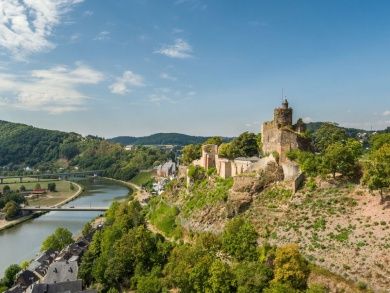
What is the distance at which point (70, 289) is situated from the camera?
35.2m

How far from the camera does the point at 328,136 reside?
49906 mm

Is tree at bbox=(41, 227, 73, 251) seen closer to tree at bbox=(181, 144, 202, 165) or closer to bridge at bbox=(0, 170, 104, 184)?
tree at bbox=(181, 144, 202, 165)

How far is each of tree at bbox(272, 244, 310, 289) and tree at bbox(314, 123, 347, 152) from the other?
65.1 feet

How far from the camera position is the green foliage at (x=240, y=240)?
1206 inches

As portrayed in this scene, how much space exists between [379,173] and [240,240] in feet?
37.1

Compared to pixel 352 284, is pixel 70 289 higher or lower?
lower

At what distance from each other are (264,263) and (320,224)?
5203 millimetres

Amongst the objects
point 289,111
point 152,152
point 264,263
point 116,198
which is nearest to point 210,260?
point 264,263

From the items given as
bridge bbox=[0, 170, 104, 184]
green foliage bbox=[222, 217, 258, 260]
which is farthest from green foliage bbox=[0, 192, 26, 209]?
green foliage bbox=[222, 217, 258, 260]

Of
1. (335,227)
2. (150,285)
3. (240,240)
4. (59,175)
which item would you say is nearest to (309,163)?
(335,227)

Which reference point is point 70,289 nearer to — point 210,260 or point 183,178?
point 210,260

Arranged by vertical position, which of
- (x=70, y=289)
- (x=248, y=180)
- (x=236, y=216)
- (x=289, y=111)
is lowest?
(x=70, y=289)

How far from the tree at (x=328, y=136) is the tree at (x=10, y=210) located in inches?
2342

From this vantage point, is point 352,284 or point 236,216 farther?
point 236,216
